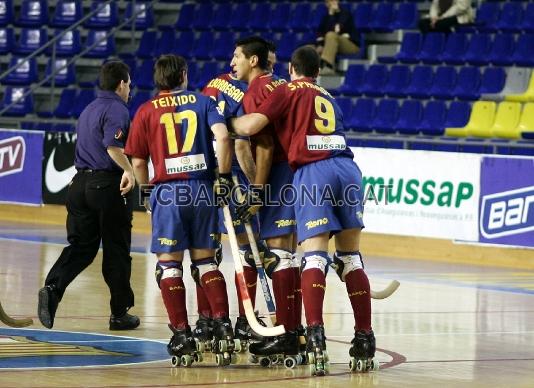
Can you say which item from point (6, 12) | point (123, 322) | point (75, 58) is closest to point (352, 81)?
point (75, 58)

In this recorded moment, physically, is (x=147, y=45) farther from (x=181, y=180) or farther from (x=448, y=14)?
(x=181, y=180)

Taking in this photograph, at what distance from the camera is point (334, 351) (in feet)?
33.9

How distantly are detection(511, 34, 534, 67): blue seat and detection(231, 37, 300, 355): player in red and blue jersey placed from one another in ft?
44.0

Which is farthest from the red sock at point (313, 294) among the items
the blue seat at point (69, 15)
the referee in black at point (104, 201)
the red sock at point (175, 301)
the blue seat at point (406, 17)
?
the blue seat at point (69, 15)

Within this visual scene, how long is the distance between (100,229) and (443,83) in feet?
41.3

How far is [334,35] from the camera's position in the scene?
2427cm

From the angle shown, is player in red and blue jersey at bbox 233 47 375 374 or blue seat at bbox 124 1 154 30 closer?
player in red and blue jersey at bbox 233 47 375 374

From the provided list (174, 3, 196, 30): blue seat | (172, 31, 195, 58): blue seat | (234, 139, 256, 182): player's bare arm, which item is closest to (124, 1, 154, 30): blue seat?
(174, 3, 196, 30): blue seat

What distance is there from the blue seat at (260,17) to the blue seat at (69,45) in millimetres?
3775

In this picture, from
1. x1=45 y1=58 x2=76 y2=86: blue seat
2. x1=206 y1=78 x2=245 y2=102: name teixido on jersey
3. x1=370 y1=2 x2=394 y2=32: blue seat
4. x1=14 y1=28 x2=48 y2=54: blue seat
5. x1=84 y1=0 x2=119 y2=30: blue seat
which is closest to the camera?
x1=206 y1=78 x2=245 y2=102: name teixido on jersey

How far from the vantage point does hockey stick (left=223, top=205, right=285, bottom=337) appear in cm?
918

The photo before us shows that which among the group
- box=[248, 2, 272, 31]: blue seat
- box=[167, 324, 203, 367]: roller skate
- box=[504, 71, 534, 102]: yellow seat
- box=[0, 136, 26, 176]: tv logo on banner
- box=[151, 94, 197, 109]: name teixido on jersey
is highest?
box=[248, 2, 272, 31]: blue seat

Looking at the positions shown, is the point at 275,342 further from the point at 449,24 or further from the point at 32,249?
the point at 449,24

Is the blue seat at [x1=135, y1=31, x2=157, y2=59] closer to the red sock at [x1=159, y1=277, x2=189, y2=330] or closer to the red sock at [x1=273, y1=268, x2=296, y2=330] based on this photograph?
the red sock at [x1=273, y1=268, x2=296, y2=330]
